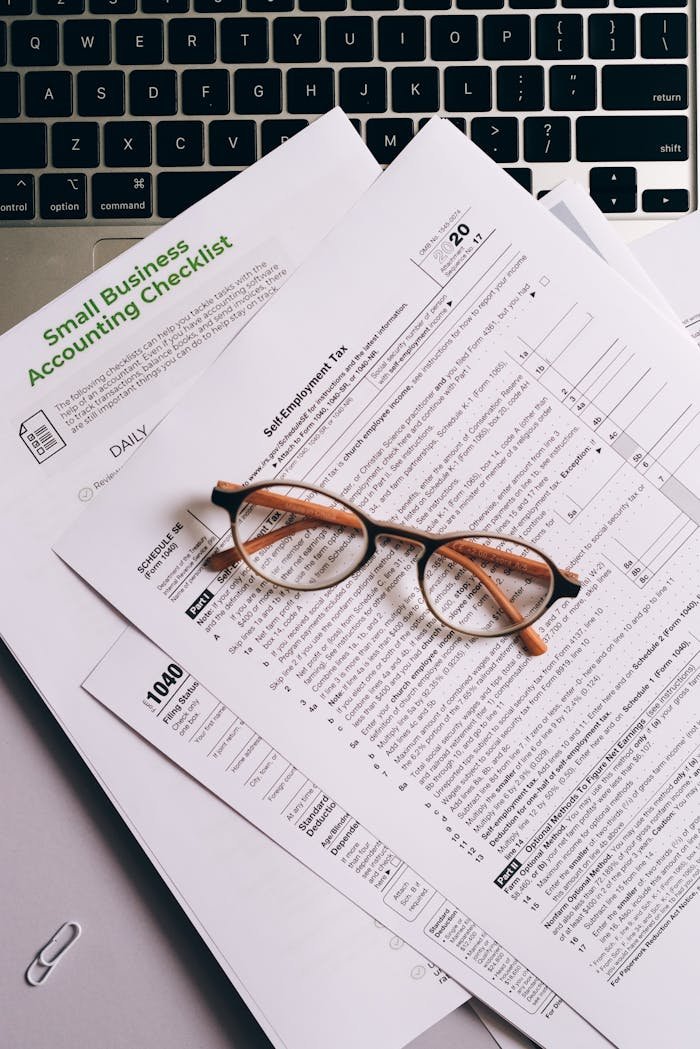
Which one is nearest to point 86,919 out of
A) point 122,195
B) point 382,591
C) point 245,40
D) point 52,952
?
point 52,952

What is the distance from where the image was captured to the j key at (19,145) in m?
0.76

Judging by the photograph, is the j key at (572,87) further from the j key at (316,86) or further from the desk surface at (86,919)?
the desk surface at (86,919)

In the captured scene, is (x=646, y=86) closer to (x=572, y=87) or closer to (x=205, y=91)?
(x=572, y=87)

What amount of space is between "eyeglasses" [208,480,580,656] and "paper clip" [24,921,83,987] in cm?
23

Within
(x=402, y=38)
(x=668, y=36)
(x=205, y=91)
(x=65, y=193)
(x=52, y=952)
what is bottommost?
(x=52, y=952)

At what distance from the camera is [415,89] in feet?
2.53

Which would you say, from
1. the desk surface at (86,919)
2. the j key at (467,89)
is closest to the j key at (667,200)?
the j key at (467,89)

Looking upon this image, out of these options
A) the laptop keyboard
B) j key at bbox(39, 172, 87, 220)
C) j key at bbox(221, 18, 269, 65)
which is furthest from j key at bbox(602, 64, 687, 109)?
j key at bbox(39, 172, 87, 220)

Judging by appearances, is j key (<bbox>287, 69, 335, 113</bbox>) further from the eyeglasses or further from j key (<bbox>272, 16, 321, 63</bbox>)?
the eyeglasses

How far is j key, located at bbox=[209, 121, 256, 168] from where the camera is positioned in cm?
77

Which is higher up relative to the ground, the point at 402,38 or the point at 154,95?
the point at 402,38

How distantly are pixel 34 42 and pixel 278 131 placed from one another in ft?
0.50

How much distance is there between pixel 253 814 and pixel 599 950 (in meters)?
0.22

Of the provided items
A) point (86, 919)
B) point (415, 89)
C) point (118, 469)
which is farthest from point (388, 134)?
point (86, 919)
